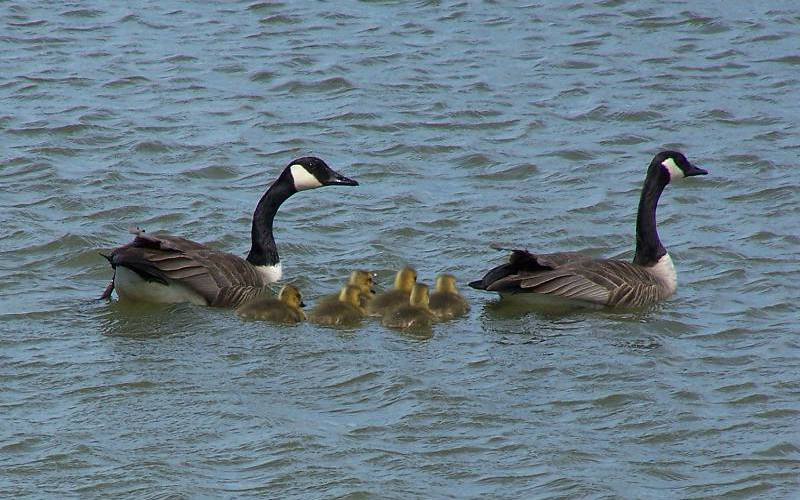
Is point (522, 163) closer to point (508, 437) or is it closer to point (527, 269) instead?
point (527, 269)

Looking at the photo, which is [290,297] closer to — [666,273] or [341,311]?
[341,311]

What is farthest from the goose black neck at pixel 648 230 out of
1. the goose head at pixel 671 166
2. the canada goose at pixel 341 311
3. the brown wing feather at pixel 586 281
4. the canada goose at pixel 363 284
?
the canada goose at pixel 341 311

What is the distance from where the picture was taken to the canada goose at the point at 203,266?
1068 centimetres

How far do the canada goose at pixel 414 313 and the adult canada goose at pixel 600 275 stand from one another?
64 cm

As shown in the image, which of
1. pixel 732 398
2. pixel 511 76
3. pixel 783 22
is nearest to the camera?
pixel 732 398

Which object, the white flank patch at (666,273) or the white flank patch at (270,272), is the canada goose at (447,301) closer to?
the white flank patch at (270,272)

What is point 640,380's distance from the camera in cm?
950

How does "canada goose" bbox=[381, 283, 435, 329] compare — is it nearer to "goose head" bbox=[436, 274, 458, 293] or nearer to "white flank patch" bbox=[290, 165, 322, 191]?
"goose head" bbox=[436, 274, 458, 293]

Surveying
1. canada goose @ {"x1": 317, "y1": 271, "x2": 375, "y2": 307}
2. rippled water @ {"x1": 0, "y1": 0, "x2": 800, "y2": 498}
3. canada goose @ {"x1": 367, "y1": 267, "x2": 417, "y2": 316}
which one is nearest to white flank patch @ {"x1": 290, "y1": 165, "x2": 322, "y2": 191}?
rippled water @ {"x1": 0, "y1": 0, "x2": 800, "y2": 498}

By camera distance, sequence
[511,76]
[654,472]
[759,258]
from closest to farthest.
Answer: [654,472] < [759,258] < [511,76]

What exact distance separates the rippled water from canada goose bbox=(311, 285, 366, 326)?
0.18m

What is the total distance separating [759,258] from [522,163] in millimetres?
3015

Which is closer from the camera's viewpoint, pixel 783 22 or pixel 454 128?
pixel 454 128

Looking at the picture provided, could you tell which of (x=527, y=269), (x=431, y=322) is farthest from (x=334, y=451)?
(x=527, y=269)
